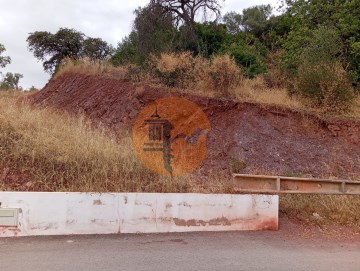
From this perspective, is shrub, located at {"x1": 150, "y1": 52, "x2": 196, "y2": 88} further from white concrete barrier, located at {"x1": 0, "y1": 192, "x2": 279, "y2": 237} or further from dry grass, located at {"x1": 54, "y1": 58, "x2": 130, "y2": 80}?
white concrete barrier, located at {"x1": 0, "y1": 192, "x2": 279, "y2": 237}

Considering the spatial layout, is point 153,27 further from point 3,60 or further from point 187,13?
point 3,60

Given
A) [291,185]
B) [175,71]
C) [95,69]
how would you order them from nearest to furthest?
[291,185]
[175,71]
[95,69]

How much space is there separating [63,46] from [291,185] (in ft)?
75.6

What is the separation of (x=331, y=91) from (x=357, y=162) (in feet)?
9.13

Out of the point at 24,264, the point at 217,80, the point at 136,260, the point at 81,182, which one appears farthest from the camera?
the point at 217,80

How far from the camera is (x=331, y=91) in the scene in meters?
11.8

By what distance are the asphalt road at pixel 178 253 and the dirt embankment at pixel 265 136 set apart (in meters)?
3.46

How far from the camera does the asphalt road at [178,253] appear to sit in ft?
15.4

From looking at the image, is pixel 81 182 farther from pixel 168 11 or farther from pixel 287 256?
pixel 168 11

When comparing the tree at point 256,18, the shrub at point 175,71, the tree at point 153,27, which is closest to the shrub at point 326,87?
the shrub at point 175,71

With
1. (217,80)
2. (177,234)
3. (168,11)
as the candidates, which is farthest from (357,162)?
(168,11)

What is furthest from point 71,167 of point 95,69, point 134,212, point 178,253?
point 95,69

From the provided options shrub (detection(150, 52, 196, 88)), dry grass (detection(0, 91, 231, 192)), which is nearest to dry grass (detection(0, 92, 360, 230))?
dry grass (detection(0, 91, 231, 192))

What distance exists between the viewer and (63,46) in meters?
26.4
